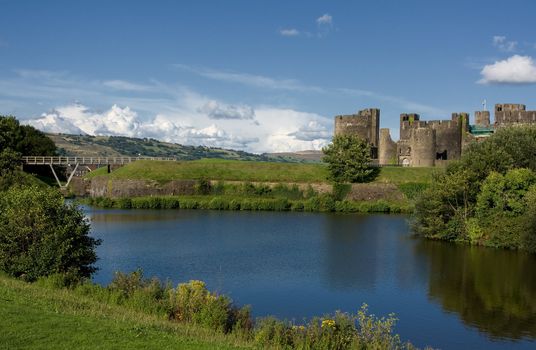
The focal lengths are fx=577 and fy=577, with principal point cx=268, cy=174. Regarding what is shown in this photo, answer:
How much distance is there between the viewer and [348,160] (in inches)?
2486

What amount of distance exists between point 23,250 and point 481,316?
16.7 meters

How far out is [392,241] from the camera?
36.5 meters

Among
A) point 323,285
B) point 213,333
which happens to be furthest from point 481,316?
point 213,333

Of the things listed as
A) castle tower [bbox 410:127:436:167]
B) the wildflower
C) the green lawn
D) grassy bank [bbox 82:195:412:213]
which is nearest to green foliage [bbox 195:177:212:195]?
the green lawn

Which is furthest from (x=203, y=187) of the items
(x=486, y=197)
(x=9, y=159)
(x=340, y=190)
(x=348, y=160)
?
(x=486, y=197)

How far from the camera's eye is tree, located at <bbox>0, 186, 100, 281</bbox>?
798 inches

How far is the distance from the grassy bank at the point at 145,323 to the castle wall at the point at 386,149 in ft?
189

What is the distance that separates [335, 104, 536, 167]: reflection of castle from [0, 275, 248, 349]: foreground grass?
56.5 meters

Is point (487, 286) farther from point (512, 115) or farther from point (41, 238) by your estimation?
point (512, 115)

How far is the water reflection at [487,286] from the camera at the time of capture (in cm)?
1983

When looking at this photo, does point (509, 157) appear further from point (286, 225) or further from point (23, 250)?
point (23, 250)

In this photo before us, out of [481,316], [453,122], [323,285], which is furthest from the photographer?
[453,122]

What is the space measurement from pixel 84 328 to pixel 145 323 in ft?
5.32

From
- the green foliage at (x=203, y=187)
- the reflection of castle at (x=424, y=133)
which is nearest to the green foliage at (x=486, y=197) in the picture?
the reflection of castle at (x=424, y=133)
